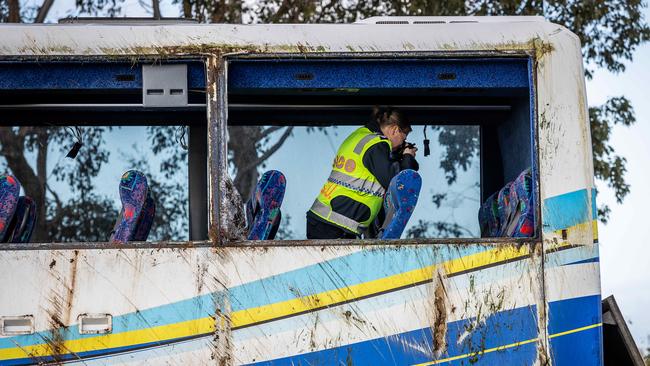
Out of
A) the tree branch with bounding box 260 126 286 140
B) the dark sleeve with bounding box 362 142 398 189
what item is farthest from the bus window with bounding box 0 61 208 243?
the dark sleeve with bounding box 362 142 398 189

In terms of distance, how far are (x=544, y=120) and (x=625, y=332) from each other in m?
1.17

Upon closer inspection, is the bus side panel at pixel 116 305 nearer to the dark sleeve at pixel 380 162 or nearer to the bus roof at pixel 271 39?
the bus roof at pixel 271 39

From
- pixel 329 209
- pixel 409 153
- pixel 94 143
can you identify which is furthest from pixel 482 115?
pixel 94 143

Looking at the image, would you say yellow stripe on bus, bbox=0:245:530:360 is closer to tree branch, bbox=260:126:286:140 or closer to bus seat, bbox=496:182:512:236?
bus seat, bbox=496:182:512:236

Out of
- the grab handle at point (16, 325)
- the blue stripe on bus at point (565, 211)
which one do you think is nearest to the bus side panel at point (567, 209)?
the blue stripe on bus at point (565, 211)

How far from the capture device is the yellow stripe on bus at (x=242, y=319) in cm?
503

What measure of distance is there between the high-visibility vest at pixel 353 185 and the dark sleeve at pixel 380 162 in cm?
2

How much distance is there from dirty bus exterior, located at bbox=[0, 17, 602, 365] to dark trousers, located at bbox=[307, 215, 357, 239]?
2.51 ft

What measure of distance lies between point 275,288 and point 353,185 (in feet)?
3.28

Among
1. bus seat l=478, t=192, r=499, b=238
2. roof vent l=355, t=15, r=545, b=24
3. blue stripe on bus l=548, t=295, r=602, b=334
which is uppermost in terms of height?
roof vent l=355, t=15, r=545, b=24

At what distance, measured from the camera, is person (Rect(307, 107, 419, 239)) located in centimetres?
583

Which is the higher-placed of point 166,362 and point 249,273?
point 249,273

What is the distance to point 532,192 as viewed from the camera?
529 centimetres

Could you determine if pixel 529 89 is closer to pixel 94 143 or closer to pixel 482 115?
pixel 482 115
